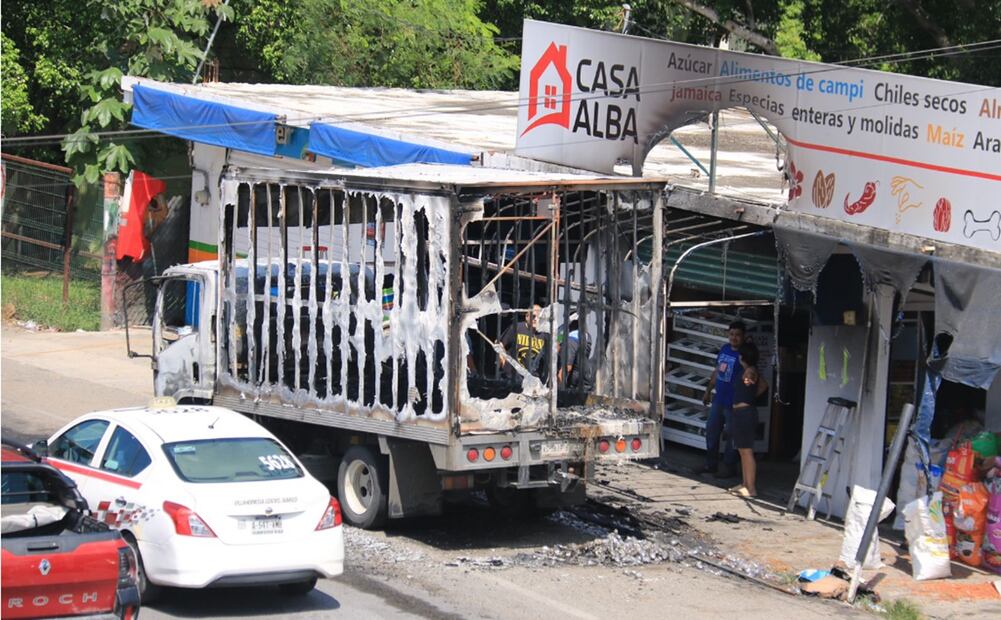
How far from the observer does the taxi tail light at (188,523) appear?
9914 millimetres

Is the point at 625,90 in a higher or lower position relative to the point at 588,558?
higher

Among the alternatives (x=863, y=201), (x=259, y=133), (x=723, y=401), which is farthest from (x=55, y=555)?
(x=259, y=133)

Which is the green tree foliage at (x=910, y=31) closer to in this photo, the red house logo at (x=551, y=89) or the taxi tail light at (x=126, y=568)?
the red house logo at (x=551, y=89)

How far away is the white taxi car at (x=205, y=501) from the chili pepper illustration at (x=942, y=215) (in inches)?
232

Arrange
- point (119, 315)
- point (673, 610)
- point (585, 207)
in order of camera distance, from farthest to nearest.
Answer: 1. point (119, 315)
2. point (585, 207)
3. point (673, 610)

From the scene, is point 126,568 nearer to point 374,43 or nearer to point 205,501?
point 205,501

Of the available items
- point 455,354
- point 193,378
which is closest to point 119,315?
point 193,378

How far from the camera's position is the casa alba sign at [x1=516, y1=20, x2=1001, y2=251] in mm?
12156

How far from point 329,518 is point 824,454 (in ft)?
20.6

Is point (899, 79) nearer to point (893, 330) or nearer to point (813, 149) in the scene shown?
point (813, 149)

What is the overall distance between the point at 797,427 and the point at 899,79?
6290mm

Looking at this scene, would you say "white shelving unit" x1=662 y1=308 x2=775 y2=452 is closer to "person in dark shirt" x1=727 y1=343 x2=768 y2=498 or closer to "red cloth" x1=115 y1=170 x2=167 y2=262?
"person in dark shirt" x1=727 y1=343 x2=768 y2=498

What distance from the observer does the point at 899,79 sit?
12820mm

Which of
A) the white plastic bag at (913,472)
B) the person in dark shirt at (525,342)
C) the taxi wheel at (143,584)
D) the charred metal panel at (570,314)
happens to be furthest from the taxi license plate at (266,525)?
the white plastic bag at (913,472)
